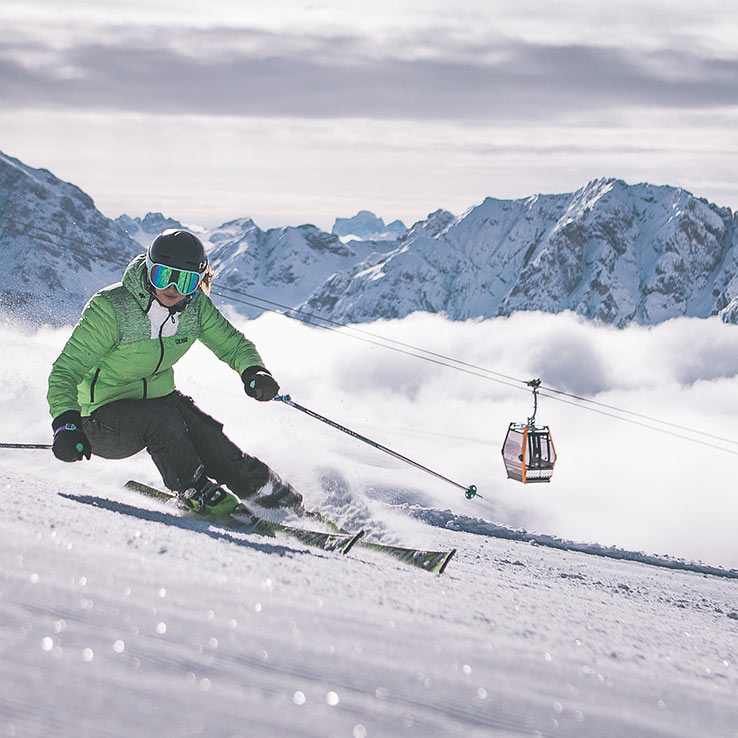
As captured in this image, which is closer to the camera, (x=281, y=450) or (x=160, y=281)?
(x=160, y=281)

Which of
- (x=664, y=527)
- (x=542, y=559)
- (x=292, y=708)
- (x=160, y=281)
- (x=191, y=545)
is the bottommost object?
(x=664, y=527)

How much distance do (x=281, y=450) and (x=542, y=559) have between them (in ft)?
12.0

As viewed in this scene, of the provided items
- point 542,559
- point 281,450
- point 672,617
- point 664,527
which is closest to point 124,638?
point 672,617

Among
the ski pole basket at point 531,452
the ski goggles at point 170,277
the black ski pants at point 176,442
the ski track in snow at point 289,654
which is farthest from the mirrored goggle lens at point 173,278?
the ski pole basket at point 531,452

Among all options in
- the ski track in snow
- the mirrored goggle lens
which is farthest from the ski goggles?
the ski track in snow

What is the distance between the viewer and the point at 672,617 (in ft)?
15.5

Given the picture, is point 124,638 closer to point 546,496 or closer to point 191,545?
point 191,545

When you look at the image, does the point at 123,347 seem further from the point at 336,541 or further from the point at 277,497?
the point at 336,541

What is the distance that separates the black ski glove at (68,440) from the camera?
4523mm

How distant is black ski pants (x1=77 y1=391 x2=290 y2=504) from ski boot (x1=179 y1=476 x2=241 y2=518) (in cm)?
7

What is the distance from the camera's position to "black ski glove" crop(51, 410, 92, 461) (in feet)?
14.8

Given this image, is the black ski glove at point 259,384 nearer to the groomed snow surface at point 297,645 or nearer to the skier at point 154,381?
the skier at point 154,381

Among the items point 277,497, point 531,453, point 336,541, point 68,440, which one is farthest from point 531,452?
point 68,440

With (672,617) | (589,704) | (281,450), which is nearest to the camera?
(589,704)
